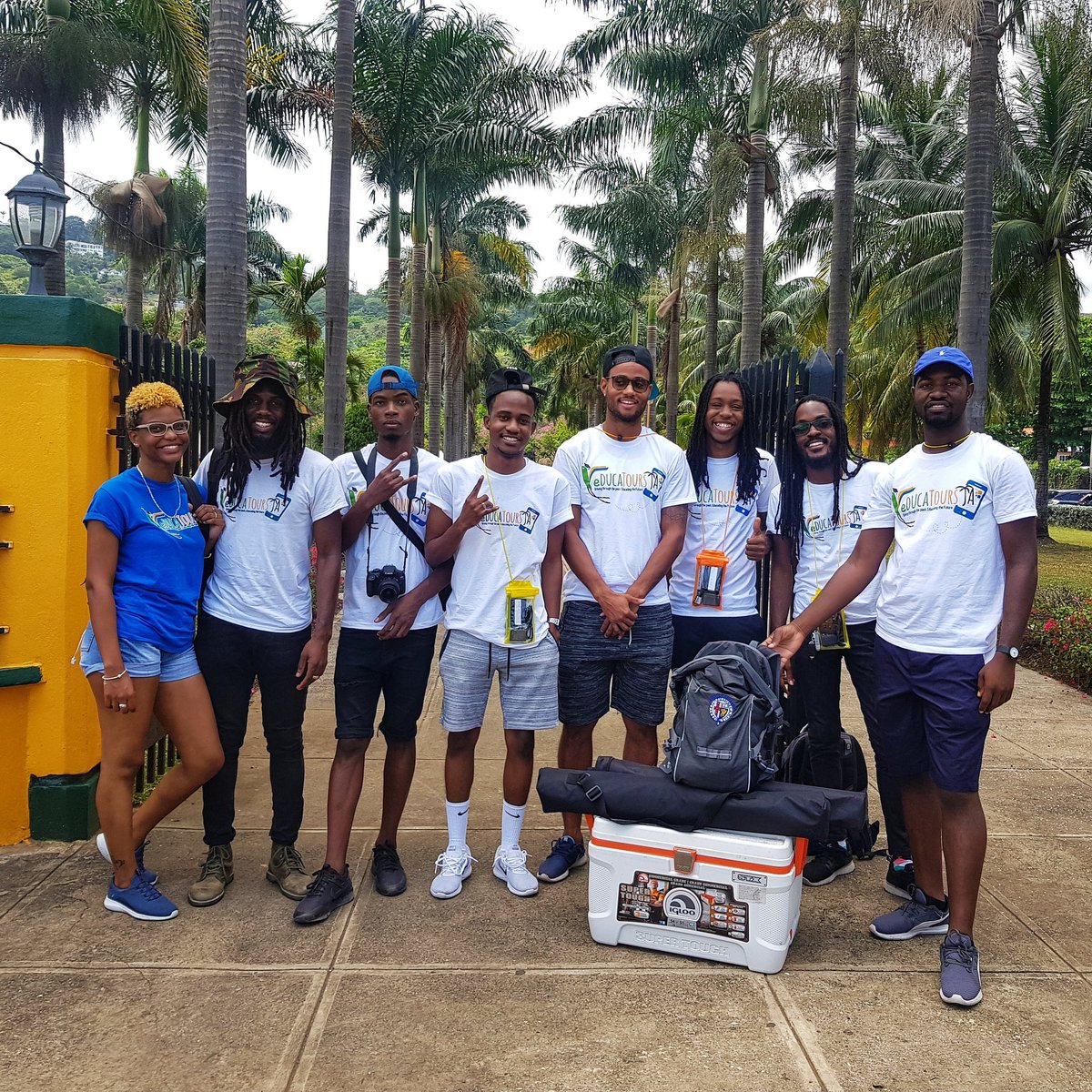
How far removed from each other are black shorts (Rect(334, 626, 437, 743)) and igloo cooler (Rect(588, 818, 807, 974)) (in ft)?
3.03

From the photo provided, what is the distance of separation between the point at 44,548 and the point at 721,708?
115 inches

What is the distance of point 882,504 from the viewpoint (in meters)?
3.52

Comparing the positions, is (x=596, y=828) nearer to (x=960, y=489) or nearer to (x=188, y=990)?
(x=188, y=990)

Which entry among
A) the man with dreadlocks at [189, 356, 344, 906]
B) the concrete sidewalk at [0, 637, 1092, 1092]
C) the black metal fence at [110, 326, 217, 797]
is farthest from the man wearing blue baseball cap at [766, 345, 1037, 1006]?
the black metal fence at [110, 326, 217, 797]

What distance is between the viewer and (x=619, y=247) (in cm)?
2831

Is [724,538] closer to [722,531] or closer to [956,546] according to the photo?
[722,531]

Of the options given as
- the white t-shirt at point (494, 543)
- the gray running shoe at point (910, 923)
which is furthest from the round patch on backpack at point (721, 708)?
the gray running shoe at point (910, 923)

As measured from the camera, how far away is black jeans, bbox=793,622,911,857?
3.92m

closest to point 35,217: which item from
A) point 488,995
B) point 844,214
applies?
point 488,995

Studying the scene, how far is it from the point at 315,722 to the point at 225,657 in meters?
2.72

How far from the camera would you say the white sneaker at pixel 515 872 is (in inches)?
150

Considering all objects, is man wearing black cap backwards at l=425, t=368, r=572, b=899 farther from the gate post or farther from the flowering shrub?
the flowering shrub

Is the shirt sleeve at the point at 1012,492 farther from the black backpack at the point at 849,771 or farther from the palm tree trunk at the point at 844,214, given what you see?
the palm tree trunk at the point at 844,214

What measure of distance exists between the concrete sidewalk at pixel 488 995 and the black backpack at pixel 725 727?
2.14 feet
